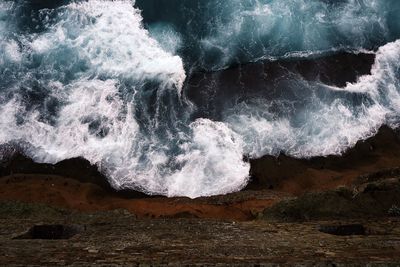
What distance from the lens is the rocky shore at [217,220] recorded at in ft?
23.7

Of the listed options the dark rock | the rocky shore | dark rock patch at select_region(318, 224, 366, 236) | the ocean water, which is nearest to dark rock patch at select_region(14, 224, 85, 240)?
the rocky shore

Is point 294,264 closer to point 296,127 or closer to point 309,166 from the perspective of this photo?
point 309,166

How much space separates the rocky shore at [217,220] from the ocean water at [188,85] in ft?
2.41

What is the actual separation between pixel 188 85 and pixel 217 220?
26.2ft

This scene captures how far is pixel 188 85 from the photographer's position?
53.3ft

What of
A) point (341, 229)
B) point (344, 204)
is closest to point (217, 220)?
point (341, 229)

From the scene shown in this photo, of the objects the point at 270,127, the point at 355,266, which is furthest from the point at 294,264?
the point at 270,127

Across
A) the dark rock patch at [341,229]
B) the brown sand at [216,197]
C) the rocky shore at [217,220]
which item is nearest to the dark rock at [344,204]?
the rocky shore at [217,220]

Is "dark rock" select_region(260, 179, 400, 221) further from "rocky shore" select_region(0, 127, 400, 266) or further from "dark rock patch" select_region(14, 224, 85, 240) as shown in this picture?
"dark rock patch" select_region(14, 224, 85, 240)

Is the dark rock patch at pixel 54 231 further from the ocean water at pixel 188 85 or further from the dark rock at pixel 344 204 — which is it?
the ocean water at pixel 188 85

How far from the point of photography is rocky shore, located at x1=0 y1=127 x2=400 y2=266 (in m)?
7.23

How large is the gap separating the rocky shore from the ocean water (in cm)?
→ 73

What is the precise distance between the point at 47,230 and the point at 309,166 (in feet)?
26.3

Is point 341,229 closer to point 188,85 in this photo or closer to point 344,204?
point 344,204
